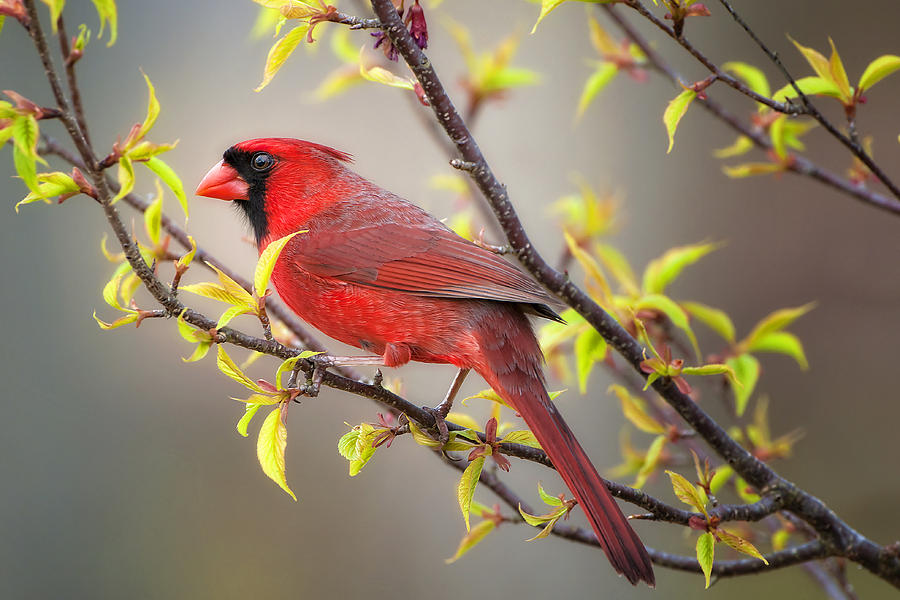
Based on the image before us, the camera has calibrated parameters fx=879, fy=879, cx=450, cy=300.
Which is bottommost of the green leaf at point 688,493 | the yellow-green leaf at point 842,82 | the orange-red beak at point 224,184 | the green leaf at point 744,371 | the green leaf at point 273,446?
the green leaf at point 688,493

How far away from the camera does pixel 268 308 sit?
7.80 feet

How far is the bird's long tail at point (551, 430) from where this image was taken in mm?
1795

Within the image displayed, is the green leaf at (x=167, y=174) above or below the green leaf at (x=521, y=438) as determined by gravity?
above

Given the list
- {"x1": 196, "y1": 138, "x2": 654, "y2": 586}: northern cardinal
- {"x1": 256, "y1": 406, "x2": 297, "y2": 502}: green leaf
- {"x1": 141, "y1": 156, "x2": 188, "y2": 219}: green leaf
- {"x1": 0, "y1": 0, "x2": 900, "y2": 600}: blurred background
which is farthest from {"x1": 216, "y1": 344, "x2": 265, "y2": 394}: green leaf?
{"x1": 0, "y1": 0, "x2": 900, "y2": 600}: blurred background

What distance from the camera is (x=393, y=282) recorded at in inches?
93.5

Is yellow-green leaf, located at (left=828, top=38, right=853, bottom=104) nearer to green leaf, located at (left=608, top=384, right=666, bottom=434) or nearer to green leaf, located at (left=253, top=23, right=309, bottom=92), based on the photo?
green leaf, located at (left=608, top=384, right=666, bottom=434)

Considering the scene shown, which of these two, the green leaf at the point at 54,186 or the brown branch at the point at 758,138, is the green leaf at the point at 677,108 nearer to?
the brown branch at the point at 758,138

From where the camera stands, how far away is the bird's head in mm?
2711

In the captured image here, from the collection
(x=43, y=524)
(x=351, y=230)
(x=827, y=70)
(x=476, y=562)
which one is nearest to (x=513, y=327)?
(x=351, y=230)

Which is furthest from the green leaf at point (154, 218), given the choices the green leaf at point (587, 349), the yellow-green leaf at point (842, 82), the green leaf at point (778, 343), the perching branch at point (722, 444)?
the green leaf at point (778, 343)

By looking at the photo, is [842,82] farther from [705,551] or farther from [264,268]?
[264,268]

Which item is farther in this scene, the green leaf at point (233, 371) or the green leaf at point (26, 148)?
the green leaf at point (233, 371)

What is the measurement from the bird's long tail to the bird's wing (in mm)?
104

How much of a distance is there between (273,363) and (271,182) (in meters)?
1.97
